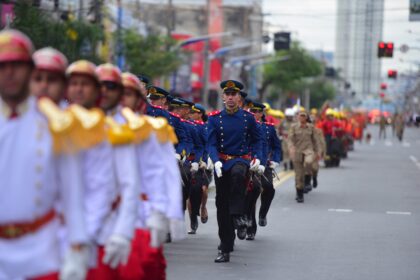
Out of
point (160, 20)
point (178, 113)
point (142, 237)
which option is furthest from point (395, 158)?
point (160, 20)

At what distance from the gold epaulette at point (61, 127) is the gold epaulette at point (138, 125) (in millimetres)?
1135

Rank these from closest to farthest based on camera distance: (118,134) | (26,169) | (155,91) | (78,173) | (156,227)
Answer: (26,169) < (78,173) < (118,134) < (156,227) < (155,91)

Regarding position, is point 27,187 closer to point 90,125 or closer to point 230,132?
point 90,125

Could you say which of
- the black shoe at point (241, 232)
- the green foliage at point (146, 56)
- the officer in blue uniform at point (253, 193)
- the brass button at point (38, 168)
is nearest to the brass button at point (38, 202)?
the brass button at point (38, 168)

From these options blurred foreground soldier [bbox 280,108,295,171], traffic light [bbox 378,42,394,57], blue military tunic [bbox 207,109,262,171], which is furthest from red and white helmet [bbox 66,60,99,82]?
traffic light [bbox 378,42,394,57]

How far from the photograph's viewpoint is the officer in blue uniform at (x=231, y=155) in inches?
528

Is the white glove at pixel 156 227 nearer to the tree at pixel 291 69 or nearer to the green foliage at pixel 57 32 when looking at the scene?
the green foliage at pixel 57 32

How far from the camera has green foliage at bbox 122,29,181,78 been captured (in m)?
55.7

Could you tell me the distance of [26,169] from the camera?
5.83 meters

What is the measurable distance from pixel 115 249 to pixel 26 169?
90cm

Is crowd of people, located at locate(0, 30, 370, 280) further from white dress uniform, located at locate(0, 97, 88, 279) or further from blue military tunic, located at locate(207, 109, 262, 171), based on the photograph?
blue military tunic, located at locate(207, 109, 262, 171)

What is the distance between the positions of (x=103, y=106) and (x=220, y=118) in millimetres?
6570

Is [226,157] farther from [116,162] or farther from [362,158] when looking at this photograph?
[362,158]

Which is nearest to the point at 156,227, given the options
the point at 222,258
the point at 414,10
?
the point at 222,258
